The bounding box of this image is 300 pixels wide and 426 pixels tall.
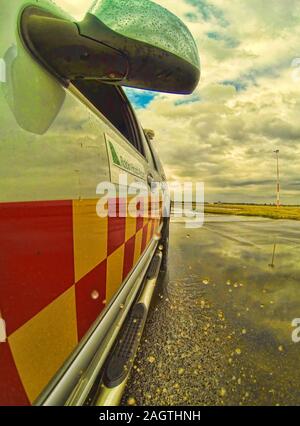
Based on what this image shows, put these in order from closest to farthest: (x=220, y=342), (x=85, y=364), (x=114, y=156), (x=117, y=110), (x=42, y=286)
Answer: (x=42, y=286), (x=85, y=364), (x=114, y=156), (x=220, y=342), (x=117, y=110)

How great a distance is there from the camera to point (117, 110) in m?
2.54

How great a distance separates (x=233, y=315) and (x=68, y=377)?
6.29ft

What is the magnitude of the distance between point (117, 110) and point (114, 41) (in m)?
1.81

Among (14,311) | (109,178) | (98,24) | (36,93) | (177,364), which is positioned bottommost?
(177,364)

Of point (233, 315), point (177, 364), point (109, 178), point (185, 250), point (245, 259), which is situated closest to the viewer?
point (109, 178)

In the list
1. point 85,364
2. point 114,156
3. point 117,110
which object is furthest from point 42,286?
point 117,110

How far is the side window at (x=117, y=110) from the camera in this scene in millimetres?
2210

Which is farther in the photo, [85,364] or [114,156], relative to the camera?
[114,156]

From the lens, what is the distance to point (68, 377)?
93 cm

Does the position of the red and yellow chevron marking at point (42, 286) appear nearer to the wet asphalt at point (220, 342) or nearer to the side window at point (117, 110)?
the wet asphalt at point (220, 342)

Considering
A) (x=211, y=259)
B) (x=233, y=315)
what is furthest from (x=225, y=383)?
(x=211, y=259)

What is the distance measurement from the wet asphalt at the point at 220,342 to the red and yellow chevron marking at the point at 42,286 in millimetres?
753

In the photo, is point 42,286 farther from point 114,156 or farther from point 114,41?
point 114,156

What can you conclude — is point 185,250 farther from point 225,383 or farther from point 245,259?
point 225,383
